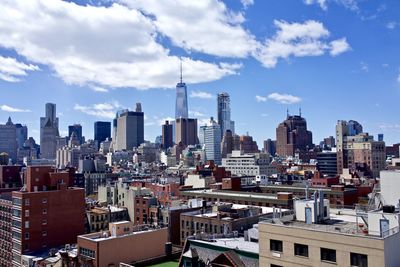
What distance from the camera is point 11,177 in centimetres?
16712

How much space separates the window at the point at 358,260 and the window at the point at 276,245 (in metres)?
6.53

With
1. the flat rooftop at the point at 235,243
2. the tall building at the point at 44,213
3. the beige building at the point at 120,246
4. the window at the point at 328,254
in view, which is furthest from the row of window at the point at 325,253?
the tall building at the point at 44,213

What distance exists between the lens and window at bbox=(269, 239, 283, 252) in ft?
124

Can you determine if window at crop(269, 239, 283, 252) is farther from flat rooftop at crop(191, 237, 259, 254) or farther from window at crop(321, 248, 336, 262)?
flat rooftop at crop(191, 237, 259, 254)

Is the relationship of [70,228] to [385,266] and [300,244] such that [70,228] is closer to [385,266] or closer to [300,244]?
[300,244]

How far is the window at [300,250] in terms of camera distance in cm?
3597

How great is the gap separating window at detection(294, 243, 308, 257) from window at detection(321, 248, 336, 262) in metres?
1.56

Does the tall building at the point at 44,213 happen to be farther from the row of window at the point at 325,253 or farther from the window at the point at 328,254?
the window at the point at 328,254

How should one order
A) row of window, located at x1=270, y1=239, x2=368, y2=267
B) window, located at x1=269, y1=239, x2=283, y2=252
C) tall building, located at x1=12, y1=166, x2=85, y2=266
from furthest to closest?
tall building, located at x1=12, y1=166, x2=85, y2=266 < window, located at x1=269, y1=239, x2=283, y2=252 < row of window, located at x1=270, y1=239, x2=368, y2=267

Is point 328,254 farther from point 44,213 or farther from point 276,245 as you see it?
point 44,213

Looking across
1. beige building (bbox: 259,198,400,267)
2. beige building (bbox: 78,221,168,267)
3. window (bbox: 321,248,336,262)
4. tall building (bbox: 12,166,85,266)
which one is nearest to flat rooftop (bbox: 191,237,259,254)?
beige building (bbox: 259,198,400,267)

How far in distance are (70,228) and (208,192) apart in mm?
61289

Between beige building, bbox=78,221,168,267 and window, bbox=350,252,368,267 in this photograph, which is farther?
beige building, bbox=78,221,168,267

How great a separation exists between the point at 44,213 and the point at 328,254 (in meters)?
79.4
